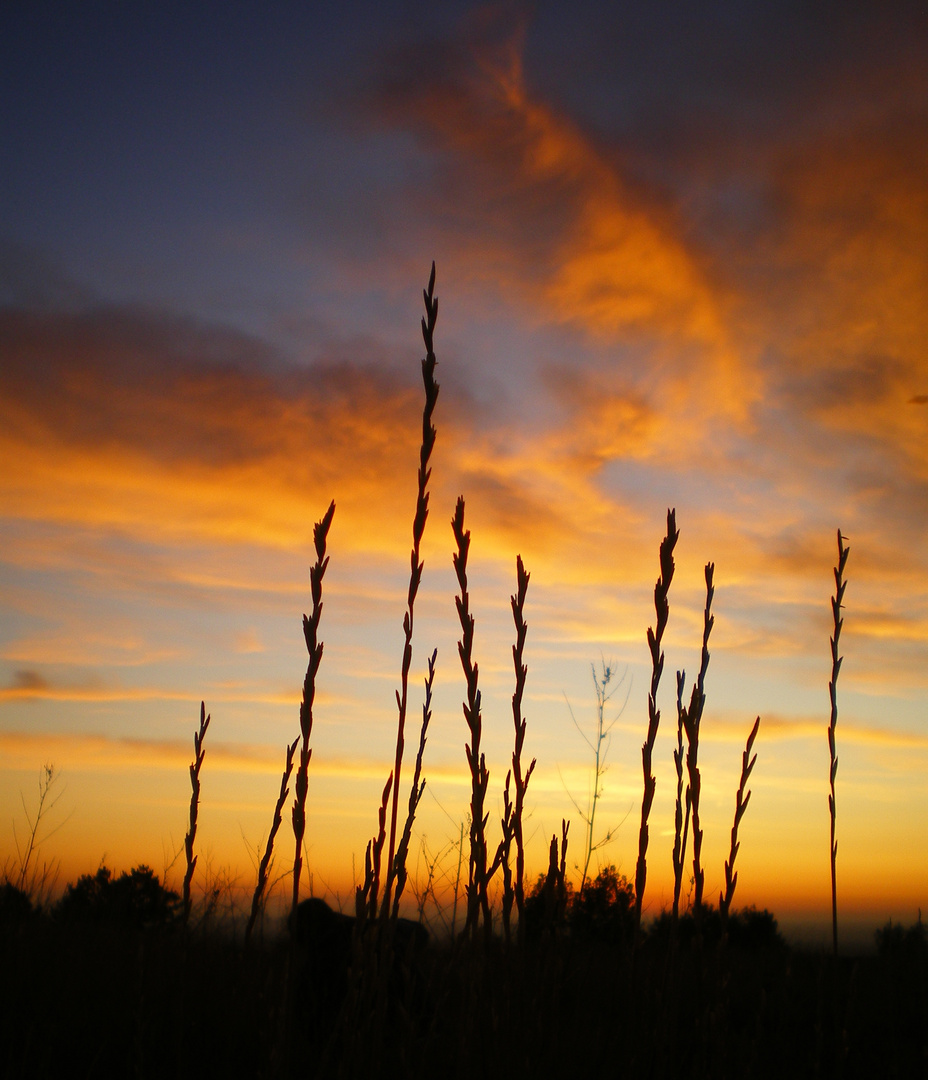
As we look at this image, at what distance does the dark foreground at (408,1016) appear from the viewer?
171cm

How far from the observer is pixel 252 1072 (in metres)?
2.74

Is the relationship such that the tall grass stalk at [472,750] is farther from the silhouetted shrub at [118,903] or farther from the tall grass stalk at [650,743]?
the silhouetted shrub at [118,903]

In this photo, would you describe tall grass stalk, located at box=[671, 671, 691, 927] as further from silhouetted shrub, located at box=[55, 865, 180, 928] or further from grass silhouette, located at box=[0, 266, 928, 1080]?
silhouetted shrub, located at box=[55, 865, 180, 928]

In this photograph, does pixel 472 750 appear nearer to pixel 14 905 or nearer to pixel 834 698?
pixel 834 698

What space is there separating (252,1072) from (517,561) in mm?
2100

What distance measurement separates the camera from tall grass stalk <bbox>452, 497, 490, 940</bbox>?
1.70 m

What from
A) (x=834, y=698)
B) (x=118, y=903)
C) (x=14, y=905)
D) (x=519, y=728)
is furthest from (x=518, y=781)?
(x=118, y=903)

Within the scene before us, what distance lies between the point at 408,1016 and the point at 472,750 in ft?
1.73

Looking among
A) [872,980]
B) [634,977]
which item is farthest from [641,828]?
[872,980]

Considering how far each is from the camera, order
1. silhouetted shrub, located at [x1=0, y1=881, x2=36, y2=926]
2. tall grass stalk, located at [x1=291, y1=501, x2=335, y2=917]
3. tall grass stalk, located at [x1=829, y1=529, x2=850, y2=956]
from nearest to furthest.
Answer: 1. tall grass stalk, located at [x1=291, y1=501, x2=335, y2=917]
2. tall grass stalk, located at [x1=829, y1=529, x2=850, y2=956]
3. silhouetted shrub, located at [x1=0, y1=881, x2=36, y2=926]

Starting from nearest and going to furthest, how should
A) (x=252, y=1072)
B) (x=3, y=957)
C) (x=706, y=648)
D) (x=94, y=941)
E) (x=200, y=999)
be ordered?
(x=706, y=648) < (x=252, y=1072) < (x=200, y=999) < (x=3, y=957) < (x=94, y=941)

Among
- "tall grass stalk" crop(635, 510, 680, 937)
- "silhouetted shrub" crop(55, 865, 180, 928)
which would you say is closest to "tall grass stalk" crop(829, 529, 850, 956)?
"tall grass stalk" crop(635, 510, 680, 937)

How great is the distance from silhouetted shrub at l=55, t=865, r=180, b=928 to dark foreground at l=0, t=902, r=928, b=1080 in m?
0.35

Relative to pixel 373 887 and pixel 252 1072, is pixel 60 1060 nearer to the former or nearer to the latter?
pixel 252 1072
